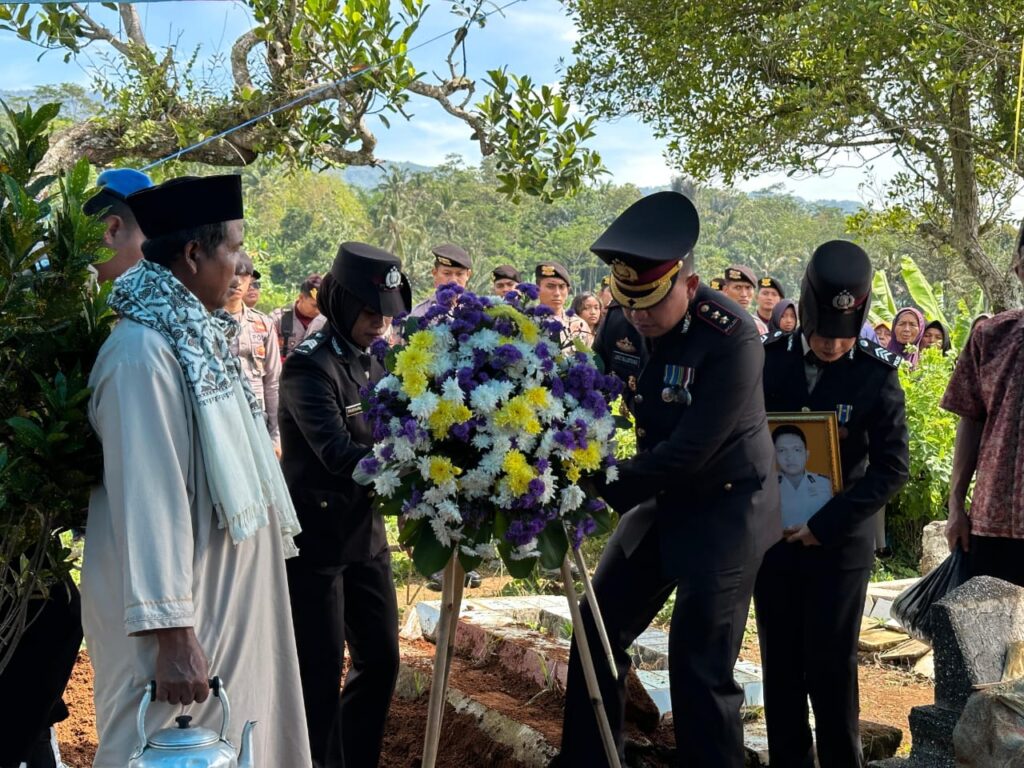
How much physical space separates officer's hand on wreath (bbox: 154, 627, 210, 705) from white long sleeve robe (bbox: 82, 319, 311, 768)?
5cm

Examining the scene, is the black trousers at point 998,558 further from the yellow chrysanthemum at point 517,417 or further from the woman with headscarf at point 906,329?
the woman with headscarf at point 906,329

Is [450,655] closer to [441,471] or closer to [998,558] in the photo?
[441,471]

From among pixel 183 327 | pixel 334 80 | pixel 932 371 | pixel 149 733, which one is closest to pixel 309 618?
pixel 149 733

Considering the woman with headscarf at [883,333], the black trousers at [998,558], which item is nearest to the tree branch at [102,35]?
the black trousers at [998,558]

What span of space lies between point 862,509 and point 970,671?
3.80ft

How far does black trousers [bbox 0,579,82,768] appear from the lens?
3.91 meters

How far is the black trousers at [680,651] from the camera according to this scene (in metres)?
4.14

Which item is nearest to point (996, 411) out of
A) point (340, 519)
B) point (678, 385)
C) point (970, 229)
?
point (678, 385)

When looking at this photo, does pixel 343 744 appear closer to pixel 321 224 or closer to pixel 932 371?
pixel 932 371

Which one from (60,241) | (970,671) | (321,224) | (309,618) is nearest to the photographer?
(60,241)

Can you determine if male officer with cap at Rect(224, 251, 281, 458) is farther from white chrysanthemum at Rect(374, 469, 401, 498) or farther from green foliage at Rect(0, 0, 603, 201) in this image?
white chrysanthemum at Rect(374, 469, 401, 498)

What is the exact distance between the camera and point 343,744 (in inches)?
180

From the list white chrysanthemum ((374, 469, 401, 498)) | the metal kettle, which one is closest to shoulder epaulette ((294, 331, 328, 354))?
white chrysanthemum ((374, 469, 401, 498))

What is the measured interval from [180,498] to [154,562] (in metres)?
0.17
